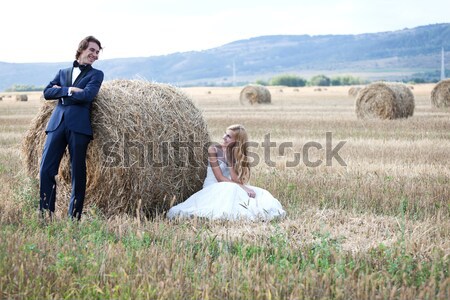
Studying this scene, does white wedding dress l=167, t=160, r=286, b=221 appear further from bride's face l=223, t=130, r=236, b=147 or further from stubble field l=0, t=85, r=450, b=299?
bride's face l=223, t=130, r=236, b=147

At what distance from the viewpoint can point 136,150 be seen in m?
6.98

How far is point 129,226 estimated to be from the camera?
6.18 metres

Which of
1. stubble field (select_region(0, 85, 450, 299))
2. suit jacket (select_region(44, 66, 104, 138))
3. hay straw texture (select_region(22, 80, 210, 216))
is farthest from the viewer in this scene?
hay straw texture (select_region(22, 80, 210, 216))

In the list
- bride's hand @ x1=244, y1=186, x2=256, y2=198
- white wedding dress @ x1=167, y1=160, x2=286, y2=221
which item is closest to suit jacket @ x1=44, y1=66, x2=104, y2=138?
white wedding dress @ x1=167, y1=160, x2=286, y2=221

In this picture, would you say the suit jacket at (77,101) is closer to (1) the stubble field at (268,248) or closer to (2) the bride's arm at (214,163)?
(1) the stubble field at (268,248)

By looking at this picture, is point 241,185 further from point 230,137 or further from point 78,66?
point 78,66

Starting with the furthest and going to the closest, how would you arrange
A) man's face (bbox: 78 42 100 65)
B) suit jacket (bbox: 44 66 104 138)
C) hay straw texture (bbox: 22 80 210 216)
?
hay straw texture (bbox: 22 80 210 216)
man's face (bbox: 78 42 100 65)
suit jacket (bbox: 44 66 104 138)

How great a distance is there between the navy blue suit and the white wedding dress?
1.17m

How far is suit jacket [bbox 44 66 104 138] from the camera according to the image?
6645 mm

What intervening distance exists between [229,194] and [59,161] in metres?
1.90

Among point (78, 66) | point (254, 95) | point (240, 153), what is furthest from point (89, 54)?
point (254, 95)

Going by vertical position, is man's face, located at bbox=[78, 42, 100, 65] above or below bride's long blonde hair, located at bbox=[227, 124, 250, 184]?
above

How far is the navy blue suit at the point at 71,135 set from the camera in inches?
262

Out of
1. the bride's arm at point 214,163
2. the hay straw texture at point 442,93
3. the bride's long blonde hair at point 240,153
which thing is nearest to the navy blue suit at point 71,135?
the bride's arm at point 214,163
